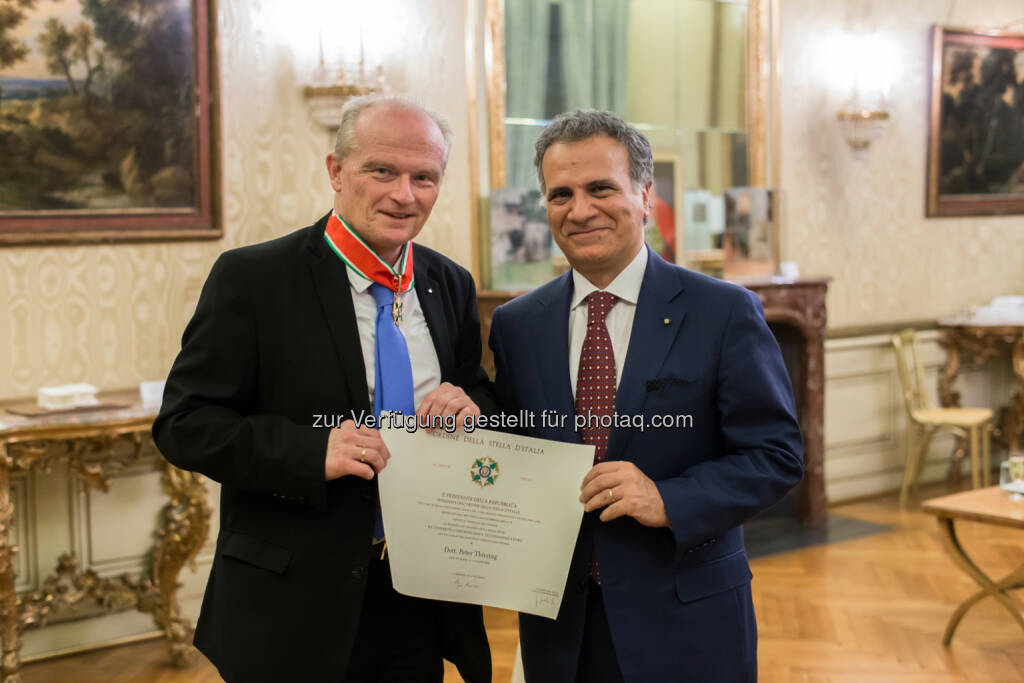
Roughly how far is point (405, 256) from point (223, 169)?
9.05ft

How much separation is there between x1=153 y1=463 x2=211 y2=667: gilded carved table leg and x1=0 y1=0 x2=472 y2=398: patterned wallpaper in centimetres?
58

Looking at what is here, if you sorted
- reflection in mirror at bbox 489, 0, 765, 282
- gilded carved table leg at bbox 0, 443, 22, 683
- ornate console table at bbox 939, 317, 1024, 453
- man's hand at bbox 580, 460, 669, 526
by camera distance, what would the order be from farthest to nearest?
ornate console table at bbox 939, 317, 1024, 453, reflection in mirror at bbox 489, 0, 765, 282, gilded carved table leg at bbox 0, 443, 22, 683, man's hand at bbox 580, 460, 669, 526

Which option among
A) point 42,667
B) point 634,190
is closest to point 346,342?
point 634,190

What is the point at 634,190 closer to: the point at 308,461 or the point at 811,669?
the point at 308,461

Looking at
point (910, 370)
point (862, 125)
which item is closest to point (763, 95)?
point (862, 125)

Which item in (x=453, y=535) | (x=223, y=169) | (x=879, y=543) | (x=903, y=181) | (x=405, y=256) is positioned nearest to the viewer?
(x=453, y=535)

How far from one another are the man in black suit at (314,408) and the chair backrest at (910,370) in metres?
5.37

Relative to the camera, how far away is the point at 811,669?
161 inches

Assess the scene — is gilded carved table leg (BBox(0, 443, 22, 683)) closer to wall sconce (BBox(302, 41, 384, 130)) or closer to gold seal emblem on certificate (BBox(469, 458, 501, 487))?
wall sconce (BBox(302, 41, 384, 130))

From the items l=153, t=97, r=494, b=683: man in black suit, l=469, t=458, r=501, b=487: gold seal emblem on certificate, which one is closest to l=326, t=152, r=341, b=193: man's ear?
l=153, t=97, r=494, b=683: man in black suit

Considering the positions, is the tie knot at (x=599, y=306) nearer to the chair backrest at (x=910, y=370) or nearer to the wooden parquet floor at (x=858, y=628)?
the wooden parquet floor at (x=858, y=628)

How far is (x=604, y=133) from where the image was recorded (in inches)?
77.1

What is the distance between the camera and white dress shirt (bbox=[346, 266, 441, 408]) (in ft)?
6.63

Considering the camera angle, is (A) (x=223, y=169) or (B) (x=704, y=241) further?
(B) (x=704, y=241)
